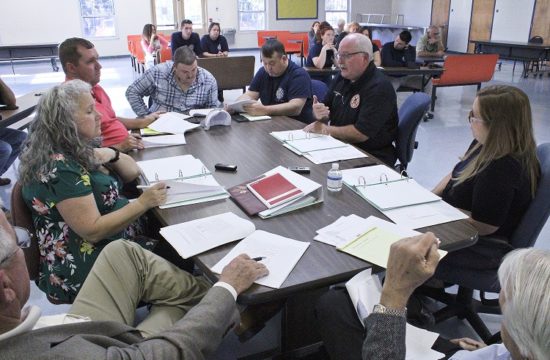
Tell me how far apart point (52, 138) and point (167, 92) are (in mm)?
1805

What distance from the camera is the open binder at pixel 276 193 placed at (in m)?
1.73

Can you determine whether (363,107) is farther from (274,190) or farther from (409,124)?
(274,190)

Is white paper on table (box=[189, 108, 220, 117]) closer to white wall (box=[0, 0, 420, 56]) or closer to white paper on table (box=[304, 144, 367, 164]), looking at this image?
white paper on table (box=[304, 144, 367, 164])

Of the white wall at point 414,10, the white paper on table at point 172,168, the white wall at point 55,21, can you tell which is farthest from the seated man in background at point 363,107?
the white wall at point 414,10

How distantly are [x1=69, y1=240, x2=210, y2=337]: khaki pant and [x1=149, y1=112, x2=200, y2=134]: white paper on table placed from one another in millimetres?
1398

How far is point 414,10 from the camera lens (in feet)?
48.9

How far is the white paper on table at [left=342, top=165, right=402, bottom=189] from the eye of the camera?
1.98 meters

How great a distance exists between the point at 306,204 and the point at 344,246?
34 cm

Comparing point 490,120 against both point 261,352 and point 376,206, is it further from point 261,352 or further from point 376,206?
point 261,352

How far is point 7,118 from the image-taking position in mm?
3660

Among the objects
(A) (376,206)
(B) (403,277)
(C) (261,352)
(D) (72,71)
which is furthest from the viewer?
(D) (72,71)

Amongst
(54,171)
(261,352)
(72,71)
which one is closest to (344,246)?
(261,352)

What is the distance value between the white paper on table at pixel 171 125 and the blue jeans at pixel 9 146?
133 cm

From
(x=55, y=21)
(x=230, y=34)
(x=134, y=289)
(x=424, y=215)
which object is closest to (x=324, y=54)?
(x=424, y=215)
